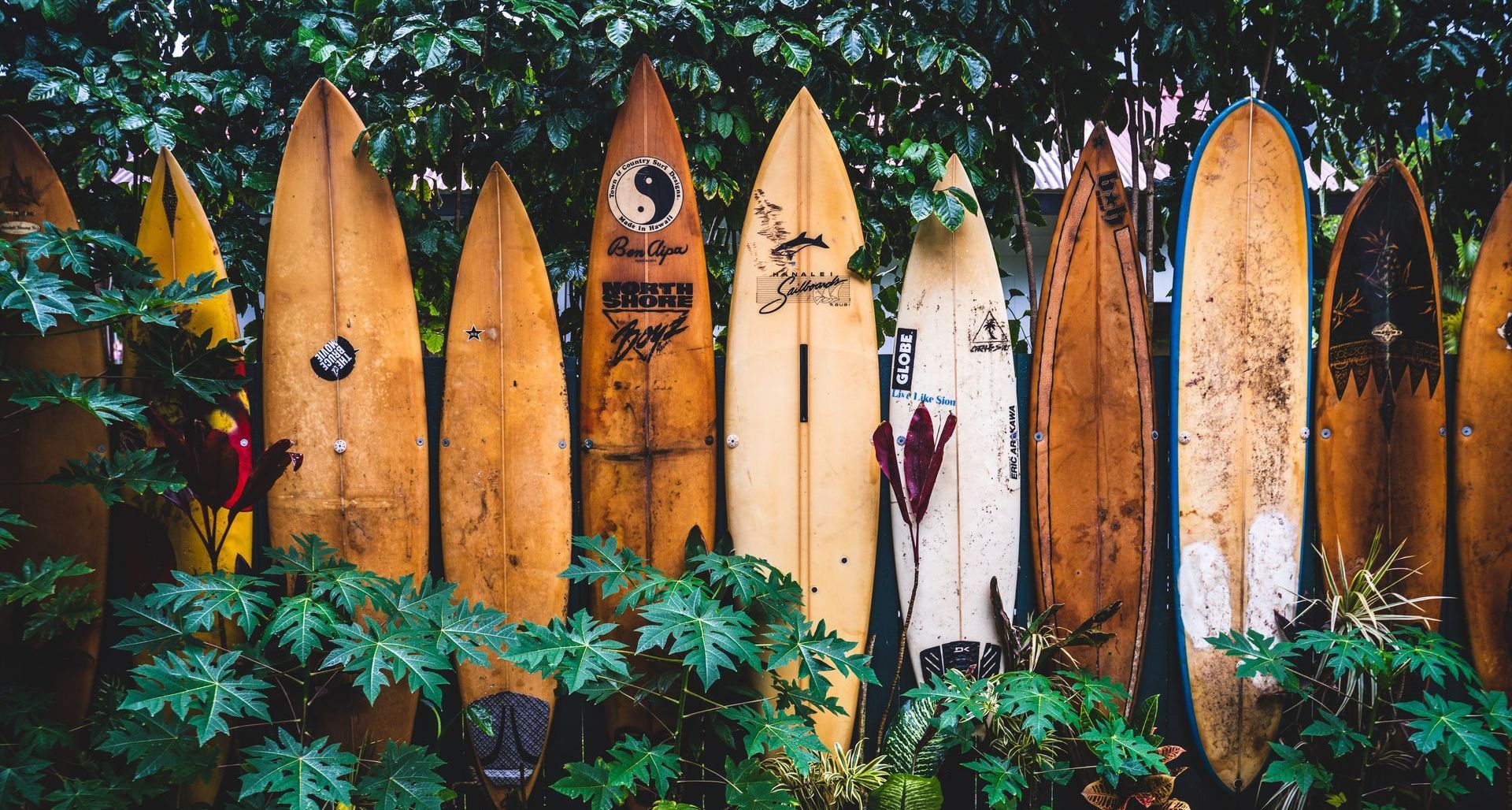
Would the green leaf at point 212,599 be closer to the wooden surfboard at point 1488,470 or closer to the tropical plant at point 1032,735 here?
the tropical plant at point 1032,735

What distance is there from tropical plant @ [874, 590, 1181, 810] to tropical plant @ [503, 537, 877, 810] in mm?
137

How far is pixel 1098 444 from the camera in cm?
224

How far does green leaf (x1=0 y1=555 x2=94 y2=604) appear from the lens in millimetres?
1689

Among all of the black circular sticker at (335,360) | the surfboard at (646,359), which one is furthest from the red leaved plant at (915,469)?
the black circular sticker at (335,360)

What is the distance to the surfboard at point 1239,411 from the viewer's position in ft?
7.20

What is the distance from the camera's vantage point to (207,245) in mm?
2172

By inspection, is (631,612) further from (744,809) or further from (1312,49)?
(1312,49)

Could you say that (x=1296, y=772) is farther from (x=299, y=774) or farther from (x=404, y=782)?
(x=299, y=774)

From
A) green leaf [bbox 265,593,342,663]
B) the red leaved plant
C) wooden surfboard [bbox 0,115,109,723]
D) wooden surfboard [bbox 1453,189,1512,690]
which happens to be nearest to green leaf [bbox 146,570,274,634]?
green leaf [bbox 265,593,342,663]

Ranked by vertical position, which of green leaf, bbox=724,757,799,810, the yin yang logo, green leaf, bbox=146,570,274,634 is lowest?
green leaf, bbox=724,757,799,810

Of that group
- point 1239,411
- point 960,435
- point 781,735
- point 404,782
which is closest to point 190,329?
point 404,782

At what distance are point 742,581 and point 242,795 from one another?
0.96 m

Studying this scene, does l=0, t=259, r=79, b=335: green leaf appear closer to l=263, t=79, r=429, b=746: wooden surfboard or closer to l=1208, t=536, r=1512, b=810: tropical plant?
l=263, t=79, r=429, b=746: wooden surfboard

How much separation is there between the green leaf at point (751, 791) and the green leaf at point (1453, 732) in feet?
4.26
